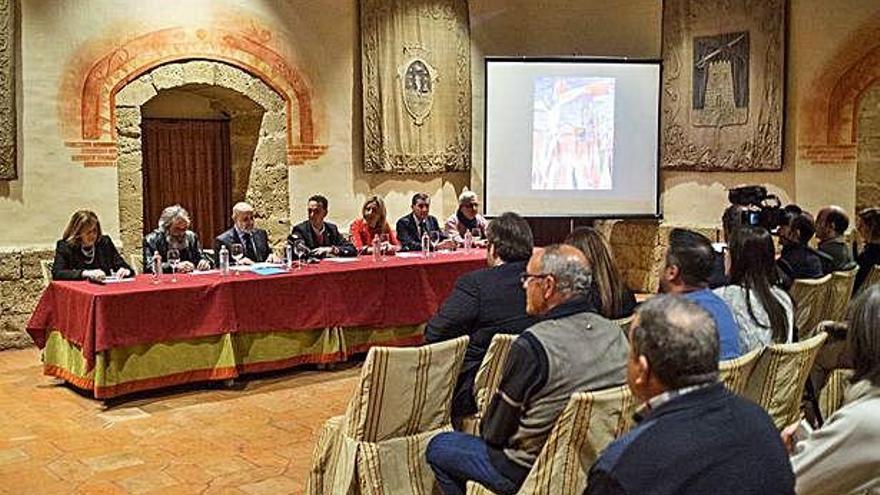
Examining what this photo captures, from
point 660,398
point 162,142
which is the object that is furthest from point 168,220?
point 660,398

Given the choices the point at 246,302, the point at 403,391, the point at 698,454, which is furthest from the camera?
the point at 246,302

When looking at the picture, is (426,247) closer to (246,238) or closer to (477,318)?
(246,238)

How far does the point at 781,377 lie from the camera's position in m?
3.29

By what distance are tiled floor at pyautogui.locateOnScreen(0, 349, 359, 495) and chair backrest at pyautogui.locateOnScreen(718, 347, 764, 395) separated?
2.04 m

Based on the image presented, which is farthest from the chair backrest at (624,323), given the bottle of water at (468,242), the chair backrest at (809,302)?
the bottle of water at (468,242)

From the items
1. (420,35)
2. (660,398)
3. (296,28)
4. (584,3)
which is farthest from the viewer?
(584,3)

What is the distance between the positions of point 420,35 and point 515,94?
3.60 feet

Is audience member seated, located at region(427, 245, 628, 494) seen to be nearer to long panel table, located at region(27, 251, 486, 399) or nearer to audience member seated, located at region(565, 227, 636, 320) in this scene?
audience member seated, located at region(565, 227, 636, 320)

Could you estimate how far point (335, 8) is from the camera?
8781mm

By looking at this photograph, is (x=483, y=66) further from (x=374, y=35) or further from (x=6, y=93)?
(x=6, y=93)

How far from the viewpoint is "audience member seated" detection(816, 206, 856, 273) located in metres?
5.64

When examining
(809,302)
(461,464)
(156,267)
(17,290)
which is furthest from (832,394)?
(17,290)

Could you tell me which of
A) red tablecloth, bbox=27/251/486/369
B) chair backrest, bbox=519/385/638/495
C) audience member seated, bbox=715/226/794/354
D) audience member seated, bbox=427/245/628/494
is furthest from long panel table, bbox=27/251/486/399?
chair backrest, bbox=519/385/638/495

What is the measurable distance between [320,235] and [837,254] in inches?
141
